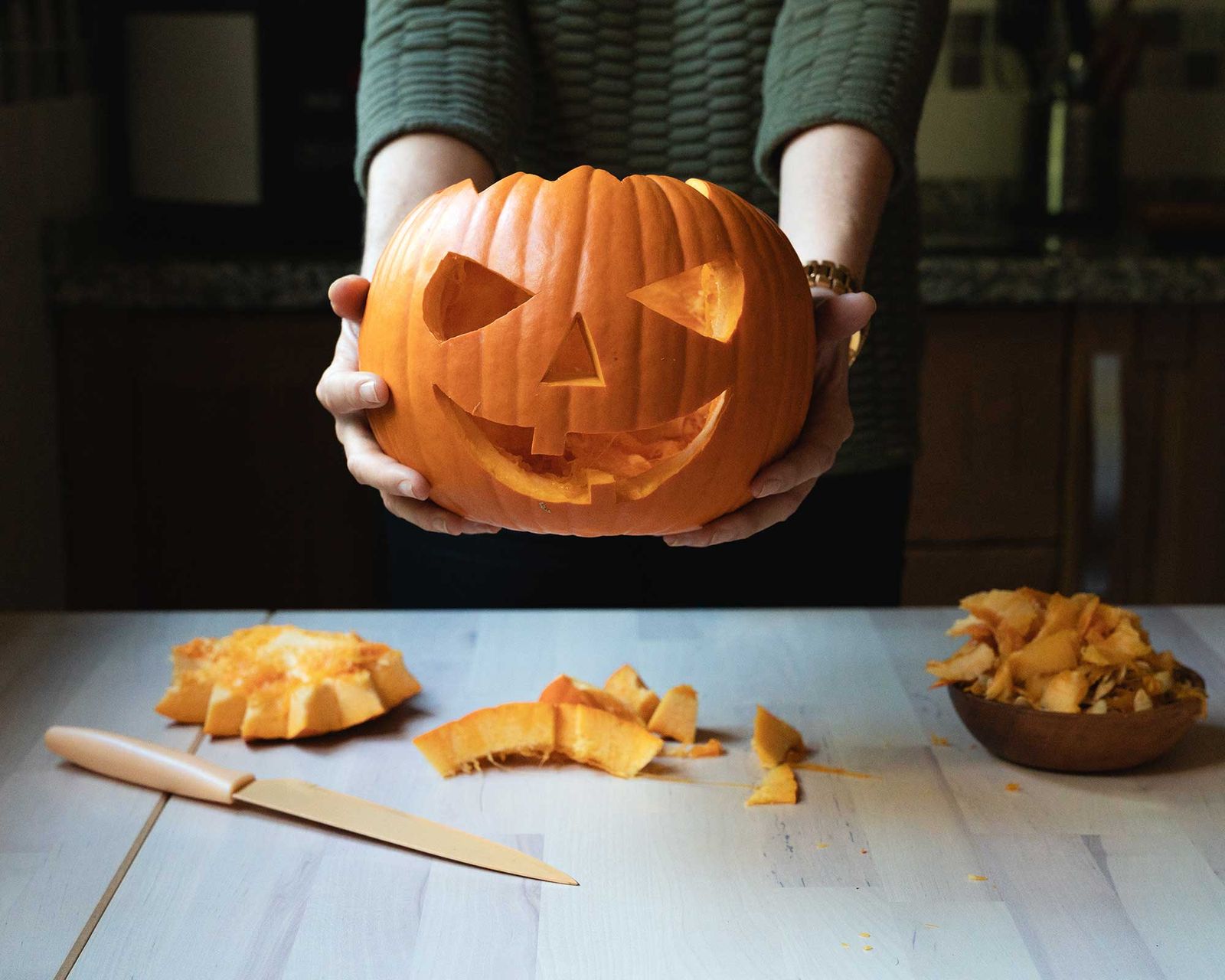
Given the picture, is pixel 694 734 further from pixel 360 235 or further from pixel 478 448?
pixel 360 235

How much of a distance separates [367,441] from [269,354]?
1.28m

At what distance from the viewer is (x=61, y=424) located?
2.11 m

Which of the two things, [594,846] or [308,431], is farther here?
[308,431]

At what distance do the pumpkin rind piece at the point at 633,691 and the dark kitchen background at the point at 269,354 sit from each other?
Answer: 1.05 m

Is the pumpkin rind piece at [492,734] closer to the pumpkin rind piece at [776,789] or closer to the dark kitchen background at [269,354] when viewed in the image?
the pumpkin rind piece at [776,789]

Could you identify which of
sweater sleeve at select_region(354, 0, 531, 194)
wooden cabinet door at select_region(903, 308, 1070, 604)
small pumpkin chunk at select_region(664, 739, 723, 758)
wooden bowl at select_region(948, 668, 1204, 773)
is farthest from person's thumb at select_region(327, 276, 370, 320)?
wooden cabinet door at select_region(903, 308, 1070, 604)

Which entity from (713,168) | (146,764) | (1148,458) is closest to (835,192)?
(713,168)

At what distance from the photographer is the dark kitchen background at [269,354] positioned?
206cm

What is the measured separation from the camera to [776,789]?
899mm

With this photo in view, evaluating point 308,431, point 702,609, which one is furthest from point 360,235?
point 702,609

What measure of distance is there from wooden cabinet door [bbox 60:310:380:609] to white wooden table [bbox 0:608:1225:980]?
109 cm

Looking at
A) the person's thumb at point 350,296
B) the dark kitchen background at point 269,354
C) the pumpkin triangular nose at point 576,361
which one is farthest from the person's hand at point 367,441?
the dark kitchen background at point 269,354

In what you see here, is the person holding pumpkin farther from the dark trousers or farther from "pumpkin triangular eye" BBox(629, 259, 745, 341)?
"pumpkin triangular eye" BBox(629, 259, 745, 341)

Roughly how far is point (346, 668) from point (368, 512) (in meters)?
1.22
